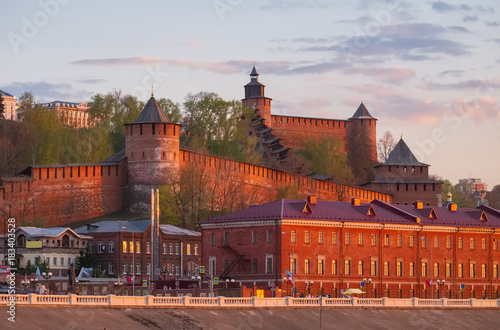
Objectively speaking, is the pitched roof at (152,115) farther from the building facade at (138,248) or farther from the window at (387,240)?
the window at (387,240)

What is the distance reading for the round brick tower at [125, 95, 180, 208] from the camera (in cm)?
11544

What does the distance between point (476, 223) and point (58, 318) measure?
138 ft

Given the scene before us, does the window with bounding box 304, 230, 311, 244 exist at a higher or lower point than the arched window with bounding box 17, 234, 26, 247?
higher

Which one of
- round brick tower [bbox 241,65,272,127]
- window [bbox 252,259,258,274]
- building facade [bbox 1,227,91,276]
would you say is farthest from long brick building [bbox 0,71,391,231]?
window [bbox 252,259,258,274]

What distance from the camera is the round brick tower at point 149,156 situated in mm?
115438

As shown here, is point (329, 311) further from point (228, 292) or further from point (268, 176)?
point (268, 176)

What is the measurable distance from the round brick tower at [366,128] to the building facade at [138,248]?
57.0 metres

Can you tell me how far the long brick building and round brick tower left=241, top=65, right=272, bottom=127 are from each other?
102ft

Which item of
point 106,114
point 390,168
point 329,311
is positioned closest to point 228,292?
point 329,311

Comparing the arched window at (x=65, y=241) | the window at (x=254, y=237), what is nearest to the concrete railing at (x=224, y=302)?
the window at (x=254, y=237)

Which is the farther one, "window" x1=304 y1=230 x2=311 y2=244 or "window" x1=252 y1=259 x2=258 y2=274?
"window" x1=252 y1=259 x2=258 y2=274

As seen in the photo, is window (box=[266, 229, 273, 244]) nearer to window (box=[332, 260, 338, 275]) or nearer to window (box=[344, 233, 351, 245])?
window (box=[332, 260, 338, 275])

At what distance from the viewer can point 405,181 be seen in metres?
140

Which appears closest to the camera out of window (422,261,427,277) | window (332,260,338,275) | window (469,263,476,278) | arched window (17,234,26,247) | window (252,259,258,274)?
window (252,259,258,274)
